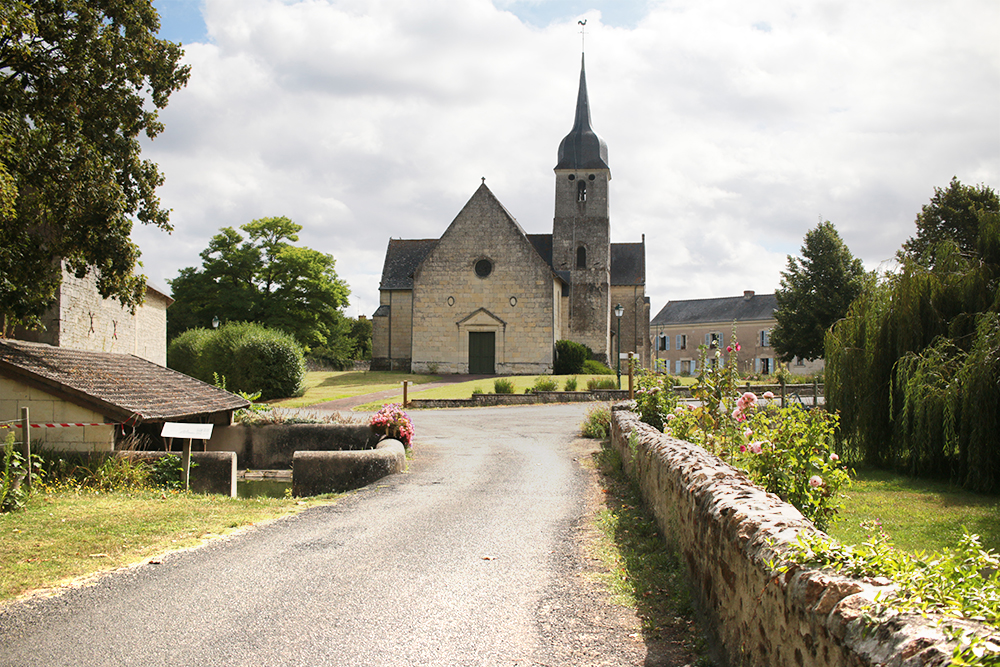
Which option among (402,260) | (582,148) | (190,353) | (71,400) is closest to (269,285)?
(402,260)

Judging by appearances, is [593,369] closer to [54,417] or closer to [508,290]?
[508,290]

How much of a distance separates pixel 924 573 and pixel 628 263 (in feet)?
148

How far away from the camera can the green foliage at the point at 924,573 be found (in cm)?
224

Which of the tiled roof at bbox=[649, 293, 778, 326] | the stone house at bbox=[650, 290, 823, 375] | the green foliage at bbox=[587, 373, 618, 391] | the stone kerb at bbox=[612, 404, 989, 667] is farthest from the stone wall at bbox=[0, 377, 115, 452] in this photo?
the tiled roof at bbox=[649, 293, 778, 326]

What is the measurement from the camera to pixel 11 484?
26.7ft

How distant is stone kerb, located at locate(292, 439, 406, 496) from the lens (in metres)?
10.6

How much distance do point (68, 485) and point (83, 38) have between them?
6847 millimetres

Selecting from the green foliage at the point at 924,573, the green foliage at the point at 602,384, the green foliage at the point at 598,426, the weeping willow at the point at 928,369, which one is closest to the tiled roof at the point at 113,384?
the green foliage at the point at 598,426

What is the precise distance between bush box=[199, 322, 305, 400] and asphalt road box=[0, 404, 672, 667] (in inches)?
786

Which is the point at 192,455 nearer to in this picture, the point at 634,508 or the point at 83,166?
the point at 83,166

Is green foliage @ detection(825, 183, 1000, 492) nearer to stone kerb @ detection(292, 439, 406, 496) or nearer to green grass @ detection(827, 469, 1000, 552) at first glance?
green grass @ detection(827, 469, 1000, 552)

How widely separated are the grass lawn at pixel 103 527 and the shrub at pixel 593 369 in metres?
29.0

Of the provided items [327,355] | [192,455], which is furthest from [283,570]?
[327,355]

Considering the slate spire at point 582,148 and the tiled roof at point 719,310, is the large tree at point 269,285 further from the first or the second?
the tiled roof at point 719,310
